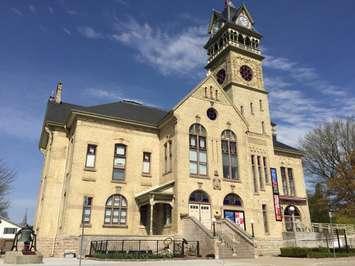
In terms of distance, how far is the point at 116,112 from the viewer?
33.1 m

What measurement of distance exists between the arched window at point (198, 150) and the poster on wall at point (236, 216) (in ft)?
14.2

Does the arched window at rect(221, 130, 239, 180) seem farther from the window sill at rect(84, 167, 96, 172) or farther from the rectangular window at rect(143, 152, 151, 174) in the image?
the window sill at rect(84, 167, 96, 172)

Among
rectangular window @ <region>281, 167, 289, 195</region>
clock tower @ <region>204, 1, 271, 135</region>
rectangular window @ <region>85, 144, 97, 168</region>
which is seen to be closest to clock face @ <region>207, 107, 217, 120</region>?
clock tower @ <region>204, 1, 271, 135</region>

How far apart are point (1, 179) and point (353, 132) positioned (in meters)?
50.9

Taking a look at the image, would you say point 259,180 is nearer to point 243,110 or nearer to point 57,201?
point 243,110

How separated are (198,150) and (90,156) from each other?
1034cm

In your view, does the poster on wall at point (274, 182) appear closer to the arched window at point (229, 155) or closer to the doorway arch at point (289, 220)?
the doorway arch at point (289, 220)

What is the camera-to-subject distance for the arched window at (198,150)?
3030cm

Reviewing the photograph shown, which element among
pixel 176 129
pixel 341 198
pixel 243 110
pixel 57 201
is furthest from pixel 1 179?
pixel 341 198

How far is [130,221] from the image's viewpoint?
96.0 ft

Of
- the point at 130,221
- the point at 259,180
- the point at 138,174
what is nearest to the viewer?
the point at 130,221

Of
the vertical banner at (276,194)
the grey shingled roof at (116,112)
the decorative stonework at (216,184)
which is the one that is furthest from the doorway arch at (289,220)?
the grey shingled roof at (116,112)

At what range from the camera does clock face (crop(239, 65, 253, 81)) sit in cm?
4153

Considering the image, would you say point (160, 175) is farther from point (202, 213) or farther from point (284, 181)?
point (284, 181)
